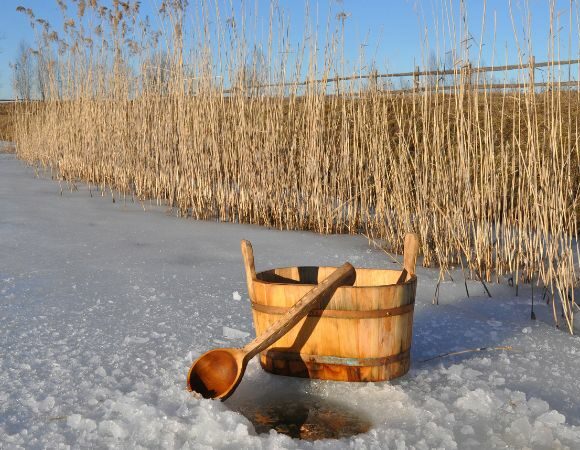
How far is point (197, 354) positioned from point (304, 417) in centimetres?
43

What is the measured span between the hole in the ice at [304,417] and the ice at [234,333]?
0.41 metres

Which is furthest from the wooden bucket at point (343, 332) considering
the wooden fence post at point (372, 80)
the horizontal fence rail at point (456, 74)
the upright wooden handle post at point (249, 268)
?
the wooden fence post at point (372, 80)

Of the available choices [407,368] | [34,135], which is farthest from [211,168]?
[34,135]

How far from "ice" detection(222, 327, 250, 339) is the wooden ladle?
42 centimetres

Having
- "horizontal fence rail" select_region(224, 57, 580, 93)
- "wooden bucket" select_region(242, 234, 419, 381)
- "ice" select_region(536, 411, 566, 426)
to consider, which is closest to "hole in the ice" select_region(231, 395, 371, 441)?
"wooden bucket" select_region(242, 234, 419, 381)

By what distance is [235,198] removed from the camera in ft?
14.0

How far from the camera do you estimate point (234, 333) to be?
2.03 metres

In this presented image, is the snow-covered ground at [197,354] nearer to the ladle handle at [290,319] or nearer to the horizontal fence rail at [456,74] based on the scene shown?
the ladle handle at [290,319]

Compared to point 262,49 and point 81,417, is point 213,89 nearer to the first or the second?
point 262,49

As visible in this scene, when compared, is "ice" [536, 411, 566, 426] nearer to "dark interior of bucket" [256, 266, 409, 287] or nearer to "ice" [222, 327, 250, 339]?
"dark interior of bucket" [256, 266, 409, 287]

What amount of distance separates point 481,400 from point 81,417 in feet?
2.94

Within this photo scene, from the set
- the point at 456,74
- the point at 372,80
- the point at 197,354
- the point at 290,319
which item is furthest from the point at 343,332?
the point at 372,80

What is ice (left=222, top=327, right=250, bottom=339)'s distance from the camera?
2.01 metres

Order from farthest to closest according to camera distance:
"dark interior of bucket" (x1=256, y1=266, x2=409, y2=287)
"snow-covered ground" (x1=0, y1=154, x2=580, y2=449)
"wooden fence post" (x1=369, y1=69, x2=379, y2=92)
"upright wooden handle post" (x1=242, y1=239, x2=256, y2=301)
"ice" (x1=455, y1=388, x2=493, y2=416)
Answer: "wooden fence post" (x1=369, y1=69, x2=379, y2=92) → "dark interior of bucket" (x1=256, y1=266, x2=409, y2=287) → "upright wooden handle post" (x1=242, y1=239, x2=256, y2=301) → "ice" (x1=455, y1=388, x2=493, y2=416) → "snow-covered ground" (x1=0, y1=154, x2=580, y2=449)
